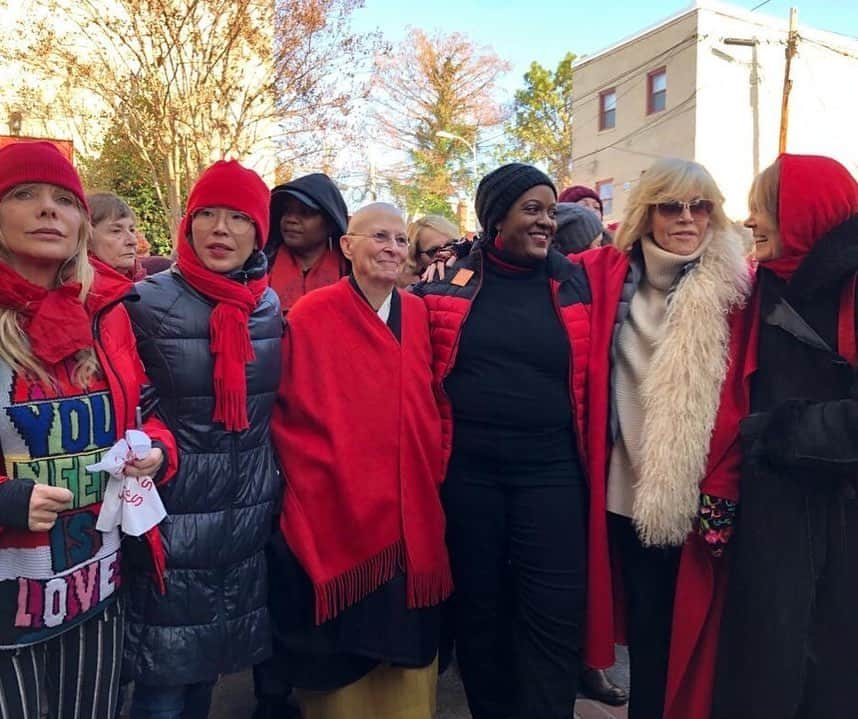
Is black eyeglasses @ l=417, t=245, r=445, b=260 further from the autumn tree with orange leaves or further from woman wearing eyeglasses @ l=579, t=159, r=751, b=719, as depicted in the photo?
the autumn tree with orange leaves

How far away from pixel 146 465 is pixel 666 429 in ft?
5.24

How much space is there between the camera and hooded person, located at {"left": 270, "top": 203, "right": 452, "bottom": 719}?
244 cm

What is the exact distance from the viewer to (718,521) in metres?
2.26

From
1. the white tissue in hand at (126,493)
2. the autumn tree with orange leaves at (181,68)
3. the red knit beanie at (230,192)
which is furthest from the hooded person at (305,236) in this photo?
the autumn tree with orange leaves at (181,68)

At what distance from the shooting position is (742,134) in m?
19.0

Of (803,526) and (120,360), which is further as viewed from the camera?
(803,526)

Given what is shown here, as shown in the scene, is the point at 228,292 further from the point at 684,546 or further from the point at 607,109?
the point at 607,109

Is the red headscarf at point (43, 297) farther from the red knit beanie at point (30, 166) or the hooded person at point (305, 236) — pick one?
the hooded person at point (305, 236)

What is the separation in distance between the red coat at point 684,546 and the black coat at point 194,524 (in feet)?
4.03

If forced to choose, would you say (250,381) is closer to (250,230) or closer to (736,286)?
(250,230)

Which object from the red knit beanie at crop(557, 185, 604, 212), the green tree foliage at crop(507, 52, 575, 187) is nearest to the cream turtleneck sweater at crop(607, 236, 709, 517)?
the red knit beanie at crop(557, 185, 604, 212)

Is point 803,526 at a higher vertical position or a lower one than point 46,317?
lower

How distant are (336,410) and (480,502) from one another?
636 mm

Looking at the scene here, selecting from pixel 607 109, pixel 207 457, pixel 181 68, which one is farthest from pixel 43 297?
pixel 607 109
